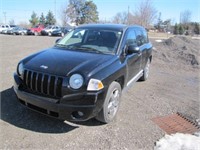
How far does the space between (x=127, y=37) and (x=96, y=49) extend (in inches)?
34.8

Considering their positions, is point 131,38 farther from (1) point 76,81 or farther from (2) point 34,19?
(2) point 34,19

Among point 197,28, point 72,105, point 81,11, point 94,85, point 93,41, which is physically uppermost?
point 81,11

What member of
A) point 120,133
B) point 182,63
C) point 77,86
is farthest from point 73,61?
point 182,63

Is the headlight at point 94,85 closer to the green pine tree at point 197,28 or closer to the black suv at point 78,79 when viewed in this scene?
the black suv at point 78,79

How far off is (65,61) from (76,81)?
604 mm

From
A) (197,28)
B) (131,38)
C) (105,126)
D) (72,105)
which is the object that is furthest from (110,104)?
(197,28)

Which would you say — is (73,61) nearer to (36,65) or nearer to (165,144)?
(36,65)

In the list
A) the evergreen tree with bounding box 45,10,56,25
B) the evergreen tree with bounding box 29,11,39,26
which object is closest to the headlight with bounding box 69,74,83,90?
the evergreen tree with bounding box 45,10,56,25

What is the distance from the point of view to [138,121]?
13.9ft

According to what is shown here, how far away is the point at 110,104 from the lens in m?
3.92

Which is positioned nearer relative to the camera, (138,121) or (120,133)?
(120,133)

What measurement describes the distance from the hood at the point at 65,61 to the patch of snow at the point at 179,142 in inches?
66.7

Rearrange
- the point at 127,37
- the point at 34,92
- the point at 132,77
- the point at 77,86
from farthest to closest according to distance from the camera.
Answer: the point at 132,77 → the point at 127,37 → the point at 34,92 → the point at 77,86

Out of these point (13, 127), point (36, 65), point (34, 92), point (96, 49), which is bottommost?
point (13, 127)
